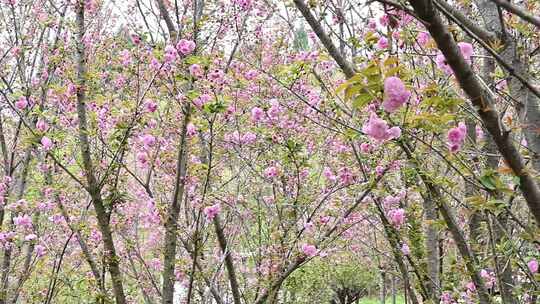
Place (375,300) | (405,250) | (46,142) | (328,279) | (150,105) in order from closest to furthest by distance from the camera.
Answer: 1. (46,142)
2. (150,105)
3. (405,250)
4. (328,279)
5. (375,300)

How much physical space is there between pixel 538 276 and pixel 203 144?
3.03m

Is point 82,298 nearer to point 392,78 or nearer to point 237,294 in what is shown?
point 237,294

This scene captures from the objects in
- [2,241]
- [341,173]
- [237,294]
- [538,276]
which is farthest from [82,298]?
[538,276]

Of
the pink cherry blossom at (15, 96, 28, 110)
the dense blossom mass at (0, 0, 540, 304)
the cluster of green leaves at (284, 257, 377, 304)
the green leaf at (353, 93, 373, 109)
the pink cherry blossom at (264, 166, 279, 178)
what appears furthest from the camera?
the cluster of green leaves at (284, 257, 377, 304)

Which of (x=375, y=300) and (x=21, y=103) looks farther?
(x=375, y=300)

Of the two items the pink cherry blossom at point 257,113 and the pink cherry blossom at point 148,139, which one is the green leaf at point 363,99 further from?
the pink cherry blossom at point 257,113

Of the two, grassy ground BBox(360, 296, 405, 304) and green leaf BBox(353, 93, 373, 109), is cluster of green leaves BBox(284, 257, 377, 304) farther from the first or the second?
green leaf BBox(353, 93, 373, 109)

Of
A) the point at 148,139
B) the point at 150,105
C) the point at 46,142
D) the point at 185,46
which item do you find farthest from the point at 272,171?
the point at 46,142

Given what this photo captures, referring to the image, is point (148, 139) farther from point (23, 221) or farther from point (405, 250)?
point (405, 250)

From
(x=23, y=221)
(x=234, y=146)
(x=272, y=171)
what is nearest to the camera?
(x=272, y=171)

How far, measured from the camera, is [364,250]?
9.55 metres

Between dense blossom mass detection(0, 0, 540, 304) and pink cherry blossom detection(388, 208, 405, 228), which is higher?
dense blossom mass detection(0, 0, 540, 304)

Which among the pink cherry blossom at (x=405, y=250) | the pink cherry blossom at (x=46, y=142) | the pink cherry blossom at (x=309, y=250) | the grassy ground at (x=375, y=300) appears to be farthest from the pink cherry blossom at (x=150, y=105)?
the grassy ground at (x=375, y=300)

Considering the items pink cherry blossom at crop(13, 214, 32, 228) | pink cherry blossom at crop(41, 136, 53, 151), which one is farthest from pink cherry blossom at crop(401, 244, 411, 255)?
pink cherry blossom at crop(13, 214, 32, 228)
